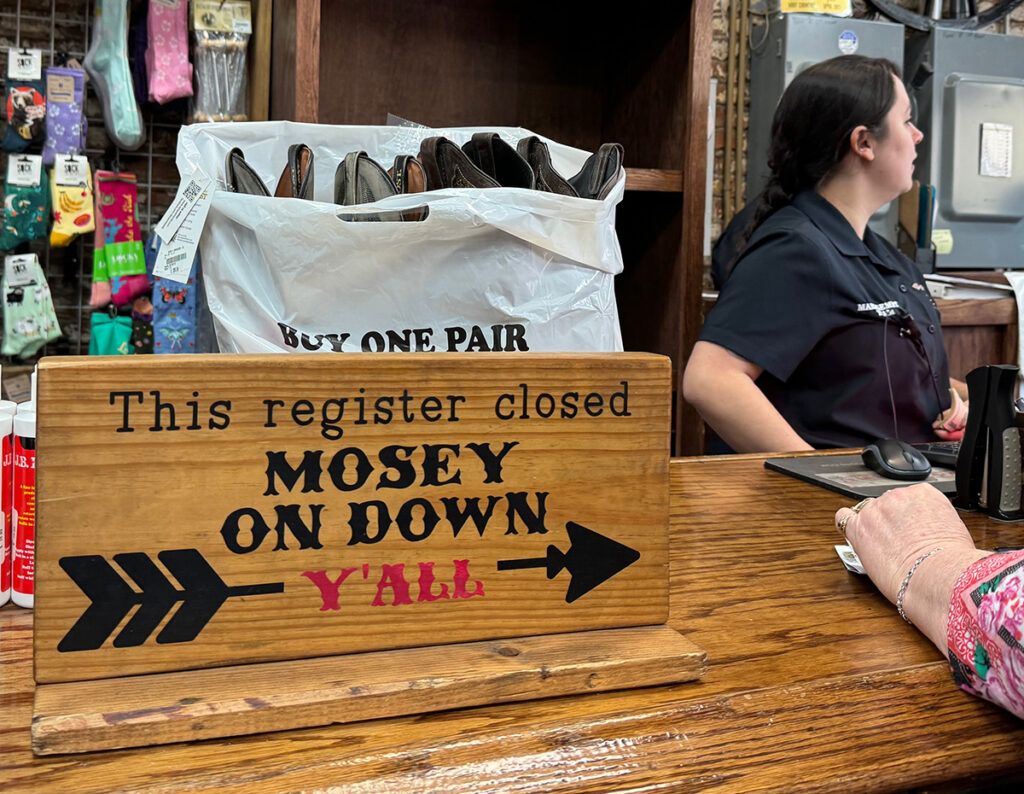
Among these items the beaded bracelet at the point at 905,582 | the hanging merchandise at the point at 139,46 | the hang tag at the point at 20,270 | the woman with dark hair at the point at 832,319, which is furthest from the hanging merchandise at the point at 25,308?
the beaded bracelet at the point at 905,582

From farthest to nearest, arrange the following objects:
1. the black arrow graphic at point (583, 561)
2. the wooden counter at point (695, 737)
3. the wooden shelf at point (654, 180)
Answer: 1. the wooden shelf at point (654, 180)
2. the black arrow graphic at point (583, 561)
3. the wooden counter at point (695, 737)

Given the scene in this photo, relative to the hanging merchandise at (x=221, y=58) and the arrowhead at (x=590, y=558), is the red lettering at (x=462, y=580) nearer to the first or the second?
the arrowhead at (x=590, y=558)

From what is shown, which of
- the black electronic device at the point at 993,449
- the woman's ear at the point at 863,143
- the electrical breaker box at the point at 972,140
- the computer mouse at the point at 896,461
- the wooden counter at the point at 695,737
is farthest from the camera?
the electrical breaker box at the point at 972,140

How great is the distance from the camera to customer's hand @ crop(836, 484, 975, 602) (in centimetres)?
68

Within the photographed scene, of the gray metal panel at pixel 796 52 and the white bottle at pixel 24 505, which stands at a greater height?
the gray metal panel at pixel 796 52

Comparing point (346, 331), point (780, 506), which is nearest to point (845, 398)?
point (780, 506)

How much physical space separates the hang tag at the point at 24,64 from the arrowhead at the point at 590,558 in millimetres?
2204

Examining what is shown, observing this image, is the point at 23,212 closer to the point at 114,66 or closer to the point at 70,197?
the point at 70,197

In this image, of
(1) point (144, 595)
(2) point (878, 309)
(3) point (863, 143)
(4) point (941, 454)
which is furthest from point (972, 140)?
(1) point (144, 595)

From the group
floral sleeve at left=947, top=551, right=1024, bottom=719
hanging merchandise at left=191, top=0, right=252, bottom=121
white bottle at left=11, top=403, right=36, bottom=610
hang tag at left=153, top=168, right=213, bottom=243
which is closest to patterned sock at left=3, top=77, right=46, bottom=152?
hanging merchandise at left=191, top=0, right=252, bottom=121

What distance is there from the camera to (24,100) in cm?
223

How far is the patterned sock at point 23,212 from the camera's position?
7.32 ft

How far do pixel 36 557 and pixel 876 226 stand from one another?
301 cm

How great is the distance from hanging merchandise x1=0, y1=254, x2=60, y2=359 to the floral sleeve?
7.24 feet
